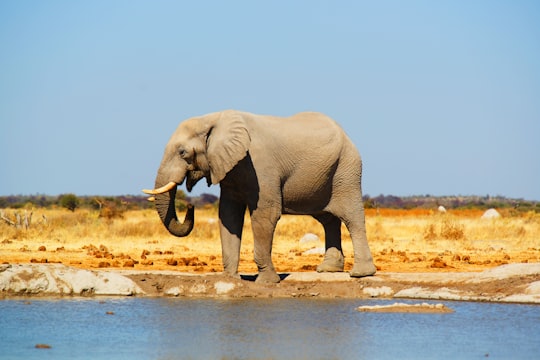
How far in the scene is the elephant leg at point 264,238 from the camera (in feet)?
55.1

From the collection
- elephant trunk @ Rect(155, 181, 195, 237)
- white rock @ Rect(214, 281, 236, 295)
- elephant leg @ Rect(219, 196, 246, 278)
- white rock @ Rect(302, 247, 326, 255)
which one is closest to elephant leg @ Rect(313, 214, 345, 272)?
elephant leg @ Rect(219, 196, 246, 278)

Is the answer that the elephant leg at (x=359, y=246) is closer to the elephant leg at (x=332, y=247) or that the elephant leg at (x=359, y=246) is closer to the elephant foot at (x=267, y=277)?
the elephant leg at (x=332, y=247)

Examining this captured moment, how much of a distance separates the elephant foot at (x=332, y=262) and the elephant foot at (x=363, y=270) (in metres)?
0.73

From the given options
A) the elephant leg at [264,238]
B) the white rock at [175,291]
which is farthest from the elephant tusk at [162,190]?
the white rock at [175,291]

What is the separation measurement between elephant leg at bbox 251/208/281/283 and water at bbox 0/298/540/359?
952mm

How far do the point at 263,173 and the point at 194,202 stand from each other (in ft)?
263

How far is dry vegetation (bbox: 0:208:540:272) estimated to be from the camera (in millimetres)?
21422

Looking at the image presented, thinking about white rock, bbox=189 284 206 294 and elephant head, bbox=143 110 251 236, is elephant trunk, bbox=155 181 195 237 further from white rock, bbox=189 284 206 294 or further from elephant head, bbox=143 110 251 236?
white rock, bbox=189 284 206 294

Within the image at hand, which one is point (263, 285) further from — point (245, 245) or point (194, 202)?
point (194, 202)

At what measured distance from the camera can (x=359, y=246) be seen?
18.0 meters

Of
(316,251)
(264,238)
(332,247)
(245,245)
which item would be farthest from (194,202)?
(264,238)

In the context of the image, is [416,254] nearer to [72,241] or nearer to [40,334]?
[72,241]

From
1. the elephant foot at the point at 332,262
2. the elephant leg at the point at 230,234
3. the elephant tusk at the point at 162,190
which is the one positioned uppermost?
the elephant tusk at the point at 162,190

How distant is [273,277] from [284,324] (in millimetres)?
3231
